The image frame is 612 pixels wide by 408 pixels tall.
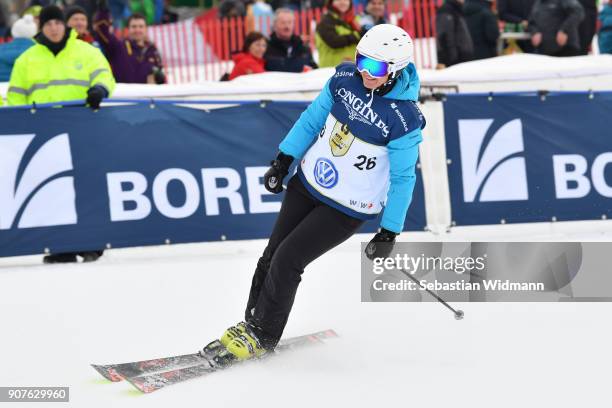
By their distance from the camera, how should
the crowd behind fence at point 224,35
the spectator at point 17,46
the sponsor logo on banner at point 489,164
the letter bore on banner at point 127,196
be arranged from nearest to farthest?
1. the letter bore on banner at point 127,196
2. the sponsor logo on banner at point 489,164
3. the spectator at point 17,46
4. the crowd behind fence at point 224,35

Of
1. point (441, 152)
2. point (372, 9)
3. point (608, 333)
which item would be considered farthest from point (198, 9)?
point (608, 333)

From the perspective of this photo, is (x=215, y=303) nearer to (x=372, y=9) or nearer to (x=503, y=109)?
(x=503, y=109)

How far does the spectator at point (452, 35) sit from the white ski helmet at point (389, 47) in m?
6.71

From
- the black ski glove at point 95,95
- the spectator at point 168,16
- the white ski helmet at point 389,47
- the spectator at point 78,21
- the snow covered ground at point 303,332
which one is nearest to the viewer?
the snow covered ground at point 303,332

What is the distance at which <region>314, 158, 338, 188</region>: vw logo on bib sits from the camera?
5801 millimetres

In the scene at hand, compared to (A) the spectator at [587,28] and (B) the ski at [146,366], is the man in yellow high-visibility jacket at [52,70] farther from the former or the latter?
(A) the spectator at [587,28]

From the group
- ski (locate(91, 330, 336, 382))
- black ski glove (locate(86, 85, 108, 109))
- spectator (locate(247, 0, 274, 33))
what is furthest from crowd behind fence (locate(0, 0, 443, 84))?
ski (locate(91, 330, 336, 382))

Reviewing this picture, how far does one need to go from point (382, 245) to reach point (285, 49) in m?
6.08

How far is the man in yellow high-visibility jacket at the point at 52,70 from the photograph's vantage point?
8.76 m

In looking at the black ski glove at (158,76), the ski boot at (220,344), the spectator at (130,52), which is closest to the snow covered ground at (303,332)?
the ski boot at (220,344)

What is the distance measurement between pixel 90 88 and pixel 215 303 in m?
2.55

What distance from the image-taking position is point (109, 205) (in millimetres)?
8680

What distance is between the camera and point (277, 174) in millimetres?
5965

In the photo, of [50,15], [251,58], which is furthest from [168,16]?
[50,15]
